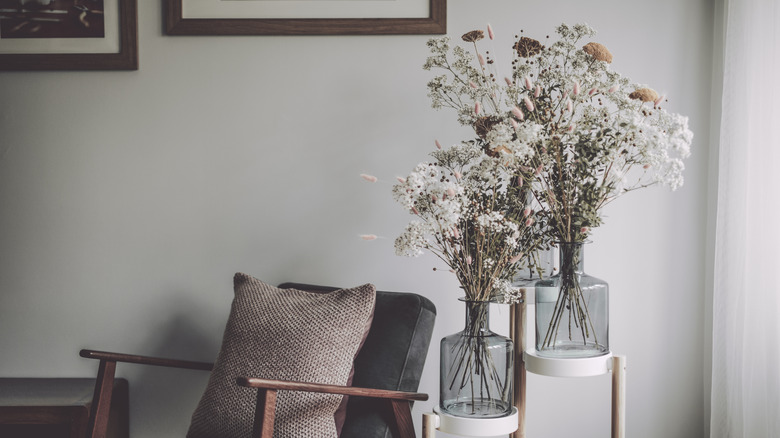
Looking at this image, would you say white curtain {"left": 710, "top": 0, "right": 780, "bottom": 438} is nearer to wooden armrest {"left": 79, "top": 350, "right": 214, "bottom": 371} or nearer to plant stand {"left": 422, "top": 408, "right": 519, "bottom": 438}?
plant stand {"left": 422, "top": 408, "right": 519, "bottom": 438}

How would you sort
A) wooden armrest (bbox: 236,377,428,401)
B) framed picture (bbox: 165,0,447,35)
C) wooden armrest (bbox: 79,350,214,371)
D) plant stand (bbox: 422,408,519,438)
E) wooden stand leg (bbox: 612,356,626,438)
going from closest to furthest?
wooden armrest (bbox: 236,377,428,401) < plant stand (bbox: 422,408,519,438) < wooden stand leg (bbox: 612,356,626,438) < wooden armrest (bbox: 79,350,214,371) < framed picture (bbox: 165,0,447,35)

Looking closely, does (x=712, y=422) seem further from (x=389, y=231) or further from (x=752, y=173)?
(x=389, y=231)

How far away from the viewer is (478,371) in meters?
1.59

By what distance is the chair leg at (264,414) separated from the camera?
1.42 m

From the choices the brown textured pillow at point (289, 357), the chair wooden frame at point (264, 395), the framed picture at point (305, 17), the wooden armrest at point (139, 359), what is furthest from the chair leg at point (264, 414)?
the framed picture at point (305, 17)

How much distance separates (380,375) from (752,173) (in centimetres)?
126

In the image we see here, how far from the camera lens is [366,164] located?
2.24 meters

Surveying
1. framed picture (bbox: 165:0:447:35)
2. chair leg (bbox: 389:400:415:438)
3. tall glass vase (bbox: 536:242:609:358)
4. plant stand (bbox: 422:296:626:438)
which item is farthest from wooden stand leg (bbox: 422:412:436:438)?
framed picture (bbox: 165:0:447:35)

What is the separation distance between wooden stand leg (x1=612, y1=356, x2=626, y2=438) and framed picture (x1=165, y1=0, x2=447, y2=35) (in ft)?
4.05

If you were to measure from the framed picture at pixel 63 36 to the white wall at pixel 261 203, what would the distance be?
44mm

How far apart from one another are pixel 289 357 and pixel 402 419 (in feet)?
1.12

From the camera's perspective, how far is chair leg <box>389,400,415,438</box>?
1668mm

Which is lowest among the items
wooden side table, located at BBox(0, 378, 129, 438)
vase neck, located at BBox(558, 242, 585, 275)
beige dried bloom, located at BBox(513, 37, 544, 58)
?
wooden side table, located at BBox(0, 378, 129, 438)

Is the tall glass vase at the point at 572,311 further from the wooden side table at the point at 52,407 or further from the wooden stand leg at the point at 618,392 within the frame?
the wooden side table at the point at 52,407
